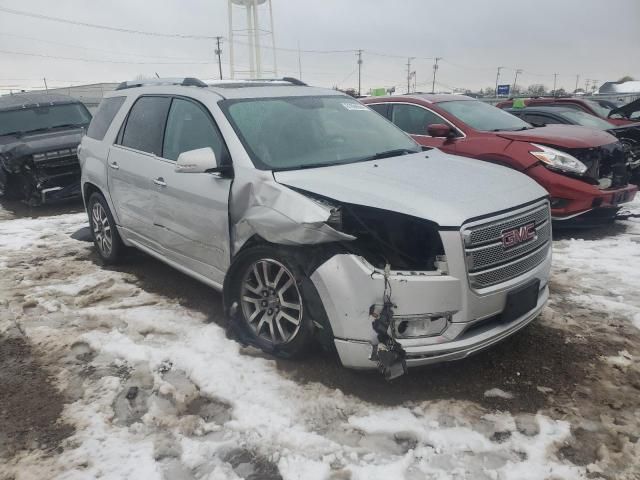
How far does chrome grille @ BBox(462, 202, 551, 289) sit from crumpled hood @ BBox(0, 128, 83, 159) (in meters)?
7.81

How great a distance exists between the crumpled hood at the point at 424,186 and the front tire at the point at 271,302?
0.51 metres

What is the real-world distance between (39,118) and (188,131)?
7.16 m

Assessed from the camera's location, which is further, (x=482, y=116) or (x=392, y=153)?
(x=482, y=116)

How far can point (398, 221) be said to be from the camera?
2.88 meters

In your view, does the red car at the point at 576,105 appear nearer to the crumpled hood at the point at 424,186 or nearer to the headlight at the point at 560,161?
the headlight at the point at 560,161

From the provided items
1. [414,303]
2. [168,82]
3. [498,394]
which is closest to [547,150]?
[498,394]

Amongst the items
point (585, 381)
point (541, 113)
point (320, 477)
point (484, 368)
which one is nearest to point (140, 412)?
point (320, 477)

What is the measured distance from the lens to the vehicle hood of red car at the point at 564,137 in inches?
235

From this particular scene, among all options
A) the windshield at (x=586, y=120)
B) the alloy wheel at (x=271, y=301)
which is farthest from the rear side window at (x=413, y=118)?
the alloy wheel at (x=271, y=301)

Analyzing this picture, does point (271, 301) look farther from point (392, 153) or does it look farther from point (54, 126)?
point (54, 126)

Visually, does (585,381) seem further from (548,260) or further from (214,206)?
(214,206)

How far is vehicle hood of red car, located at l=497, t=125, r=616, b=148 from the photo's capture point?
5.97 m

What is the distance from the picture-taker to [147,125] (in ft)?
15.0

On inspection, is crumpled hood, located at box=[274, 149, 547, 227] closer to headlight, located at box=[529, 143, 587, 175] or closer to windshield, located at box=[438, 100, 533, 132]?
headlight, located at box=[529, 143, 587, 175]
